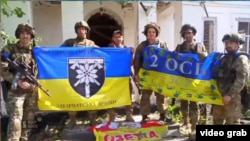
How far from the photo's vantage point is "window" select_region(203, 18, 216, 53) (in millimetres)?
10773

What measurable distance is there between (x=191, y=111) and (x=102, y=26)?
569 cm

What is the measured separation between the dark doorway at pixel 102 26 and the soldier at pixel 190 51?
4927 mm

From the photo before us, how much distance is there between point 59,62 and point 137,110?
2.47 metres

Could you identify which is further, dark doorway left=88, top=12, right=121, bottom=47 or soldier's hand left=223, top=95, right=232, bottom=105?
dark doorway left=88, top=12, right=121, bottom=47

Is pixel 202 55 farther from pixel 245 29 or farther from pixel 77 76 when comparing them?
pixel 245 29

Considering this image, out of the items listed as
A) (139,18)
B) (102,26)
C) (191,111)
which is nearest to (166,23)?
Answer: (102,26)

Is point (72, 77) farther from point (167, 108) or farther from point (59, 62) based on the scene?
point (167, 108)

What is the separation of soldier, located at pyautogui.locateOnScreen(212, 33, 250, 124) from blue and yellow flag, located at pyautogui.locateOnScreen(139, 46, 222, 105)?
0.50 ft

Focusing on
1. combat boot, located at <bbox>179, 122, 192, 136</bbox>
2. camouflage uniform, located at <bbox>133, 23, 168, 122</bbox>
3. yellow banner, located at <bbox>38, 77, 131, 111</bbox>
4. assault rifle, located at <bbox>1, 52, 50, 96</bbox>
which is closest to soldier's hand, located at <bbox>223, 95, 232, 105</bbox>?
combat boot, located at <bbox>179, 122, 192, 136</bbox>

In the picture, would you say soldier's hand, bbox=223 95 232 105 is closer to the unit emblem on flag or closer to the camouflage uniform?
the camouflage uniform

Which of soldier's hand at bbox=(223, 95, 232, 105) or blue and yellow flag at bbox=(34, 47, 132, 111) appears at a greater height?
blue and yellow flag at bbox=(34, 47, 132, 111)

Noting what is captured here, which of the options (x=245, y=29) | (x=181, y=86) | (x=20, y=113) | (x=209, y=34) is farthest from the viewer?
(x=245, y=29)

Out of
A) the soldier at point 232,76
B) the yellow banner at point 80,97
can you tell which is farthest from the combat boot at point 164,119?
the soldier at point 232,76

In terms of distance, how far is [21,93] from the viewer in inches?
189
